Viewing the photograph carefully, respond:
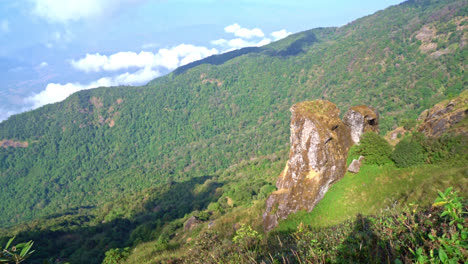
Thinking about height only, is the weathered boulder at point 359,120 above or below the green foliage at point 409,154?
above

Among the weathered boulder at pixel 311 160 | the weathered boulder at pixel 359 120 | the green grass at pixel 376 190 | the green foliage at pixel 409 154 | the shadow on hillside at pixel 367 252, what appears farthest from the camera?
the weathered boulder at pixel 359 120

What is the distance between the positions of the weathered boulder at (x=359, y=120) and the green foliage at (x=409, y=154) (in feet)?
16.1

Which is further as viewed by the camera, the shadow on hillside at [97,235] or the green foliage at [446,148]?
the shadow on hillside at [97,235]

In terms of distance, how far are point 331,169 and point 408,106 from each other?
3362 inches

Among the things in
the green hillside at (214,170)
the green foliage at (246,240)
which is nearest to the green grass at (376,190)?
the green hillside at (214,170)

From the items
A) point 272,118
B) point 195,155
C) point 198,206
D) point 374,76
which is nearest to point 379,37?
point 374,76

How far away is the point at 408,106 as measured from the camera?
8762cm

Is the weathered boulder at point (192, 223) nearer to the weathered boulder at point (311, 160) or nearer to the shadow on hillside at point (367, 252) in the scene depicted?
the weathered boulder at point (311, 160)

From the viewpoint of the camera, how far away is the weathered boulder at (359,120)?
25.0m

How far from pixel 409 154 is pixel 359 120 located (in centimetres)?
648

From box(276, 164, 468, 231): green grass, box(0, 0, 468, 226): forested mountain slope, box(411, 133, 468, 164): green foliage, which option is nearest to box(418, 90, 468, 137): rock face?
box(411, 133, 468, 164): green foliage

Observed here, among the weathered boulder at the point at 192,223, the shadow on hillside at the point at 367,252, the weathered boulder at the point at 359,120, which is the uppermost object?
the shadow on hillside at the point at 367,252

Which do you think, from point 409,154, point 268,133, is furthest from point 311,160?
point 268,133

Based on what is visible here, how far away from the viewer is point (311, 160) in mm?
24391
